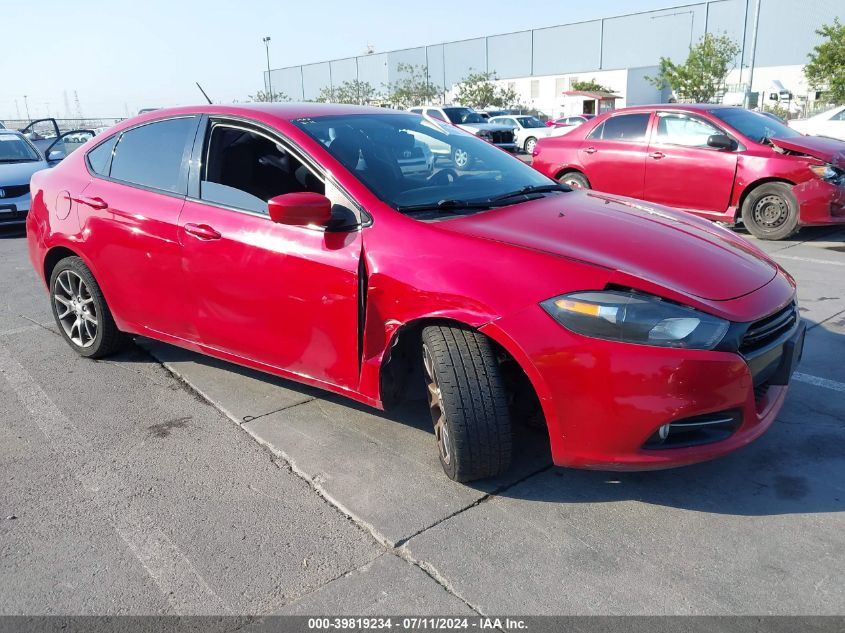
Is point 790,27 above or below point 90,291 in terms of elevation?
above

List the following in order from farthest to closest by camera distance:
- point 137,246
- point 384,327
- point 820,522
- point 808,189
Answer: point 808,189 < point 137,246 < point 384,327 < point 820,522

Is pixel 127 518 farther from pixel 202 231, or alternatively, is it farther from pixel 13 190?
pixel 13 190

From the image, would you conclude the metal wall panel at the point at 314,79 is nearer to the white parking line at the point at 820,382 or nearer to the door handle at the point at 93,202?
the door handle at the point at 93,202

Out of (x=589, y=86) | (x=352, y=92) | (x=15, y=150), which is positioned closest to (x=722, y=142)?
(x=15, y=150)

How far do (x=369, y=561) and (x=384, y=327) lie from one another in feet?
3.21

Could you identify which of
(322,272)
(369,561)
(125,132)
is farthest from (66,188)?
(369,561)

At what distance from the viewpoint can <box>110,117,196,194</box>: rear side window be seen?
390 cm

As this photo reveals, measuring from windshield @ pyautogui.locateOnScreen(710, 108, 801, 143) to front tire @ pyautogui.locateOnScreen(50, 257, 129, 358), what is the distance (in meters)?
7.04

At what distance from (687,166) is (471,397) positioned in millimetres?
6522

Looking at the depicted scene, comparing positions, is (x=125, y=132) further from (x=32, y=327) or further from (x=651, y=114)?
(x=651, y=114)

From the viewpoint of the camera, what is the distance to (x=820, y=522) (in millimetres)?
2729

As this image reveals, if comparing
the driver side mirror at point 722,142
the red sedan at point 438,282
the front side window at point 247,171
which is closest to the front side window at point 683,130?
the driver side mirror at point 722,142

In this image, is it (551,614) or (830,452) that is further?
(830,452)

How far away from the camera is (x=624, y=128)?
8953 millimetres
